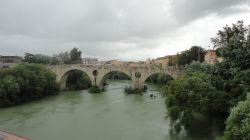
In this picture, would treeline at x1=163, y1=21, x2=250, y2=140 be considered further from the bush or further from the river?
the bush

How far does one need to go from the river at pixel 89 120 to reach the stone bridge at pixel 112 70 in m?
5.66

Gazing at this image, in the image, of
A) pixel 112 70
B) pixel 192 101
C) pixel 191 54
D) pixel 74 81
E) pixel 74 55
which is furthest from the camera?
pixel 74 55

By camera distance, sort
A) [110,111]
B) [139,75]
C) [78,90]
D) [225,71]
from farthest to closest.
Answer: [78,90] < [139,75] < [110,111] < [225,71]

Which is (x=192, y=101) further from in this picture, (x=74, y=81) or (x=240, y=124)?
(x=74, y=81)

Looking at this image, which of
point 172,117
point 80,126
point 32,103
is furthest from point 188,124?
point 32,103

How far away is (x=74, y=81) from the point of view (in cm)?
4203

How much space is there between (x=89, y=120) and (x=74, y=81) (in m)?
23.2

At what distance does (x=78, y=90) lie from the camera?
39125 millimetres

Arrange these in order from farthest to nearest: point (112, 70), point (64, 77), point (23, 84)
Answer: point (64, 77), point (112, 70), point (23, 84)

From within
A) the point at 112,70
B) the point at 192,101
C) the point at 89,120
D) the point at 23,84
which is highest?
the point at 112,70

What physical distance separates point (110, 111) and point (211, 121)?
9039 mm

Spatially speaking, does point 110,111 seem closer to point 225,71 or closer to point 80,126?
point 80,126

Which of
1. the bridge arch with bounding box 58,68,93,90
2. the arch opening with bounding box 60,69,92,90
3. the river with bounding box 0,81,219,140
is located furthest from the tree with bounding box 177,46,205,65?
the arch opening with bounding box 60,69,92,90

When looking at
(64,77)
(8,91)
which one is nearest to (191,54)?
(64,77)
